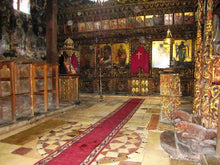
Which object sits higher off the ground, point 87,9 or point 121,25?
point 87,9

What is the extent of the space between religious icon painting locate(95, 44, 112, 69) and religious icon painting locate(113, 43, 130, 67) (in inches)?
12.6

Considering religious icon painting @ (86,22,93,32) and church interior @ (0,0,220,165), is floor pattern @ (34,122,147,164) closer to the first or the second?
church interior @ (0,0,220,165)

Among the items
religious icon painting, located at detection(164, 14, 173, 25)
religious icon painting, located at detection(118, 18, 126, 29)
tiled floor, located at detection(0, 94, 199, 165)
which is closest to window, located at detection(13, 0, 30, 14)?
religious icon painting, located at detection(118, 18, 126, 29)

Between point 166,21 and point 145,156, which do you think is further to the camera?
point 166,21

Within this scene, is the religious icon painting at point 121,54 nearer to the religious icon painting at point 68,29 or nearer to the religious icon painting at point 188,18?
the religious icon painting at point 68,29

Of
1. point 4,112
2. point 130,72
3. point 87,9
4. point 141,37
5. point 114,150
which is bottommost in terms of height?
point 114,150

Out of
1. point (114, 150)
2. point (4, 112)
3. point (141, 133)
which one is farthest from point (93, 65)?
point (114, 150)

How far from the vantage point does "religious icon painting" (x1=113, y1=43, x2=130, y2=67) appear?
35.1 feet

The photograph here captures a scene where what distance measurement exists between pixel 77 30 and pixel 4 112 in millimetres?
8325

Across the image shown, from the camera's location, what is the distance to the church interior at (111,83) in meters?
2.66

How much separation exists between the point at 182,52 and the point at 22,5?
9928 mm

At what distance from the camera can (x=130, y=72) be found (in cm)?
1049

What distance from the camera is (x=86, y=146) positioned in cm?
308

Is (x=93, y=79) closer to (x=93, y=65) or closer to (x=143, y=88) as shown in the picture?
(x=93, y=65)
